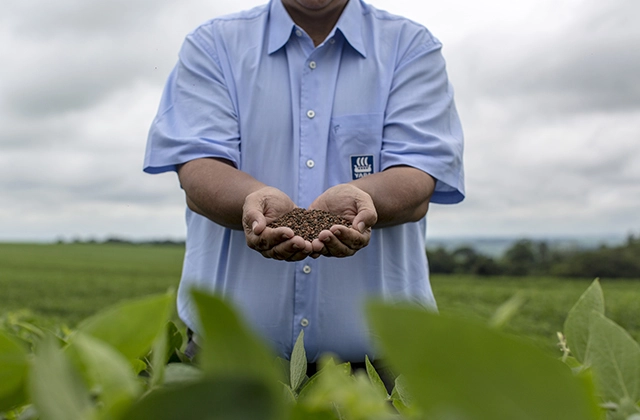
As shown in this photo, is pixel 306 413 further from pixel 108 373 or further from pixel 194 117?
pixel 194 117

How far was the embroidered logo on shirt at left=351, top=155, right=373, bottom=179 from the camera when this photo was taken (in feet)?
7.08

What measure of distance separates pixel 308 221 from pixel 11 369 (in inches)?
56.9

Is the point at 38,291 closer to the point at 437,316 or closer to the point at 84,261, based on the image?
the point at 84,261

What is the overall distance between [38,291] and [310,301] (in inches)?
665

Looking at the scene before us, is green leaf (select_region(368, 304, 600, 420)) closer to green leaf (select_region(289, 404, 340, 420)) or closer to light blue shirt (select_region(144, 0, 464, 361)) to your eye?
green leaf (select_region(289, 404, 340, 420))

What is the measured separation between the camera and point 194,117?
2148mm

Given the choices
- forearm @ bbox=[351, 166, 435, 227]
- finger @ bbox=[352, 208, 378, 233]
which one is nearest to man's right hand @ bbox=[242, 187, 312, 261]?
finger @ bbox=[352, 208, 378, 233]

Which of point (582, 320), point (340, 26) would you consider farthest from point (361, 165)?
point (582, 320)

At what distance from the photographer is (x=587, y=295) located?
Result: 0.66 meters

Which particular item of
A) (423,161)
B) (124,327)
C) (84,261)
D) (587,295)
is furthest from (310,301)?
(84,261)

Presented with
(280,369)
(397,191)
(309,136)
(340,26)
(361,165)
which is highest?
(340,26)

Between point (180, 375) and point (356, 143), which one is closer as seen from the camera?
point (180, 375)

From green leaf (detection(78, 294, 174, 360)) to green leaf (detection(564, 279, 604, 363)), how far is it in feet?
1.49

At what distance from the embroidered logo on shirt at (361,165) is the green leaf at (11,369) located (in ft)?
5.78
